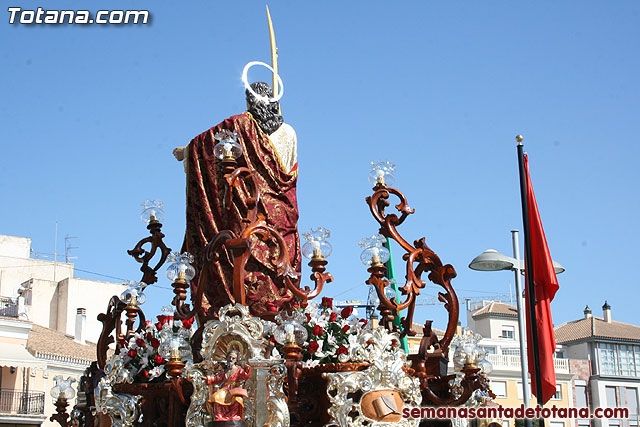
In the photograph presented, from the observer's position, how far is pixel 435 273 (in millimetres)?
10836

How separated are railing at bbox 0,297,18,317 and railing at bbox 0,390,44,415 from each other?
3.74m

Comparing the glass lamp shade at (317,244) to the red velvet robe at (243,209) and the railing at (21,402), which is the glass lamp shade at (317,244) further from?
the railing at (21,402)

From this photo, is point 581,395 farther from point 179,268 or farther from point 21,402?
point 179,268

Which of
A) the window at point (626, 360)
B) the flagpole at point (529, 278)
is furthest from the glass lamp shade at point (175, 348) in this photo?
the window at point (626, 360)

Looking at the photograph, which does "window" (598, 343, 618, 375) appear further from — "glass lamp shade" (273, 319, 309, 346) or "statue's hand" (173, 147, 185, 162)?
"glass lamp shade" (273, 319, 309, 346)

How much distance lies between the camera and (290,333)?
903 cm

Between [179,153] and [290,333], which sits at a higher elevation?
[179,153]

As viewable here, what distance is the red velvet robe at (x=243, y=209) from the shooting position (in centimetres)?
1180

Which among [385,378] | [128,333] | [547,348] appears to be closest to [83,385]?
[128,333]

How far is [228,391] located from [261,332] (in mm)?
680

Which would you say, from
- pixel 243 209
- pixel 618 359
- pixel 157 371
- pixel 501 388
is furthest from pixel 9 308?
pixel 618 359

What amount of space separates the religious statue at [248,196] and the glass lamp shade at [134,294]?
2.26 feet

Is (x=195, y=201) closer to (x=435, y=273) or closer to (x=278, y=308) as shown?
(x=278, y=308)

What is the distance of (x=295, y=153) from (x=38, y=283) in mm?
32030
